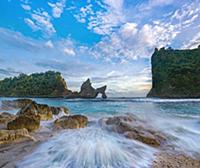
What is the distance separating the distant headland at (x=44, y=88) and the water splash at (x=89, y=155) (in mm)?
75007

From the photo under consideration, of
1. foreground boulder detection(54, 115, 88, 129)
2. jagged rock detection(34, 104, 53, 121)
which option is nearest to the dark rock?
jagged rock detection(34, 104, 53, 121)

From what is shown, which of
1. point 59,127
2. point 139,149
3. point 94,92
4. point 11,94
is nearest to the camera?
point 139,149

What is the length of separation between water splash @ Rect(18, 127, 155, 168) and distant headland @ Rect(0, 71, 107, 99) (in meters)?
75.0

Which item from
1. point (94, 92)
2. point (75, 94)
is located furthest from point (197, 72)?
point (75, 94)

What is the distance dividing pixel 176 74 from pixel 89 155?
73.5m

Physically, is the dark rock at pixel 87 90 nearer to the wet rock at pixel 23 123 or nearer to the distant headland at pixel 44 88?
the distant headland at pixel 44 88

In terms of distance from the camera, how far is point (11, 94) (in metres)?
104

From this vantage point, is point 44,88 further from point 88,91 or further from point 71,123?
point 71,123

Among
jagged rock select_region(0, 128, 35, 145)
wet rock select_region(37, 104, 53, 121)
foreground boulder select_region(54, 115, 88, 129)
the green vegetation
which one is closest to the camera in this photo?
jagged rock select_region(0, 128, 35, 145)

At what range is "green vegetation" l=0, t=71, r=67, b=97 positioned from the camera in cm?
8900

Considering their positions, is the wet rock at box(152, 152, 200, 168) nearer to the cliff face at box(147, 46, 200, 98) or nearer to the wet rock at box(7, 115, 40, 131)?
the wet rock at box(7, 115, 40, 131)

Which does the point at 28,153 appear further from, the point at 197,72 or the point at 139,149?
the point at 197,72

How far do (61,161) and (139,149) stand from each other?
185 cm

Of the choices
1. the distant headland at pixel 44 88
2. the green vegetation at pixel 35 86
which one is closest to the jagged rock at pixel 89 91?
Answer: the distant headland at pixel 44 88
